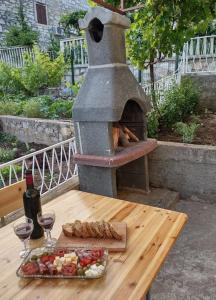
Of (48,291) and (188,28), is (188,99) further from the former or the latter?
(48,291)

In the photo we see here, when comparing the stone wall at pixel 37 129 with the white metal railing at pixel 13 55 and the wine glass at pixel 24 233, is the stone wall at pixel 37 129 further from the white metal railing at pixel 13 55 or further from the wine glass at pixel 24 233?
the white metal railing at pixel 13 55

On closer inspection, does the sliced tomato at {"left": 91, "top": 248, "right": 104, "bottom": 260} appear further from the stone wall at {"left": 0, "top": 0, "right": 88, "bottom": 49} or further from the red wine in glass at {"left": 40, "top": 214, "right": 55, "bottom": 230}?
the stone wall at {"left": 0, "top": 0, "right": 88, "bottom": 49}

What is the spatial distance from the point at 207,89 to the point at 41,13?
1140cm

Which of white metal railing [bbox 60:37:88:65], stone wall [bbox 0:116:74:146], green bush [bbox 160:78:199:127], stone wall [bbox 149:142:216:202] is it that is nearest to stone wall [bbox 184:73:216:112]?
green bush [bbox 160:78:199:127]

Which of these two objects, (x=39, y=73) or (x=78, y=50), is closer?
(x=39, y=73)

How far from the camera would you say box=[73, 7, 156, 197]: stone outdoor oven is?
8.77ft

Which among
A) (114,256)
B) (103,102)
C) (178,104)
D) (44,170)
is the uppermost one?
(103,102)

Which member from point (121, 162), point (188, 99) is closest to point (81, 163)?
point (121, 162)

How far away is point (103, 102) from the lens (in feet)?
8.80

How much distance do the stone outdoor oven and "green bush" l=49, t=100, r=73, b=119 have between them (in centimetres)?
328

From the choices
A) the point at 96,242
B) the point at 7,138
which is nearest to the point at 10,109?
the point at 7,138

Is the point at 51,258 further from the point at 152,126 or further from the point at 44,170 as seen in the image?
the point at 152,126

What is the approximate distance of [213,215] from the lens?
10.4ft

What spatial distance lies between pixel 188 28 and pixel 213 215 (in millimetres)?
2537
